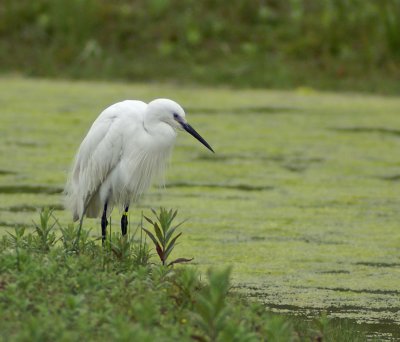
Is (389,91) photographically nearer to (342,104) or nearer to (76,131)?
(342,104)

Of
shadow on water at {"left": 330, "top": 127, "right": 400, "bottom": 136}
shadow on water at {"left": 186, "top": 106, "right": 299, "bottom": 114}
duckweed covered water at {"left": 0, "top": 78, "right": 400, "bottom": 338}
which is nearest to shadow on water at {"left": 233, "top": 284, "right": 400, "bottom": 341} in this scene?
duckweed covered water at {"left": 0, "top": 78, "right": 400, "bottom": 338}

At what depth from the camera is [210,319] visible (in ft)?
10.4

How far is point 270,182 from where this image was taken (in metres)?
7.35

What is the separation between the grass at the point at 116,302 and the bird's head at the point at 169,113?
797 millimetres

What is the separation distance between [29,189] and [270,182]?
1594 millimetres

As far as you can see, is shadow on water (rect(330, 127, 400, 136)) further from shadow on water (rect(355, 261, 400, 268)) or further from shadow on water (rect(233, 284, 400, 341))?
shadow on water (rect(233, 284, 400, 341))

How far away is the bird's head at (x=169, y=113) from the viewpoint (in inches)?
191

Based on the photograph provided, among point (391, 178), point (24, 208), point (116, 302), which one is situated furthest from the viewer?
point (391, 178)

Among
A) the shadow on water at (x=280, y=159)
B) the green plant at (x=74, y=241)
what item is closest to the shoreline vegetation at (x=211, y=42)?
the shadow on water at (x=280, y=159)

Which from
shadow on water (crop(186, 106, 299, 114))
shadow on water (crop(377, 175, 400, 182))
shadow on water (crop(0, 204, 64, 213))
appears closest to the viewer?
shadow on water (crop(0, 204, 64, 213))

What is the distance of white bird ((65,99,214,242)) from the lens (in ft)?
16.1

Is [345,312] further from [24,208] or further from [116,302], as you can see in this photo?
[24,208]

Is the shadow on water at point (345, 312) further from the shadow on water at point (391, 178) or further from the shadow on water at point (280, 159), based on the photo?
the shadow on water at point (280, 159)

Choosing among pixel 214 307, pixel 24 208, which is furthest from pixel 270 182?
pixel 214 307
